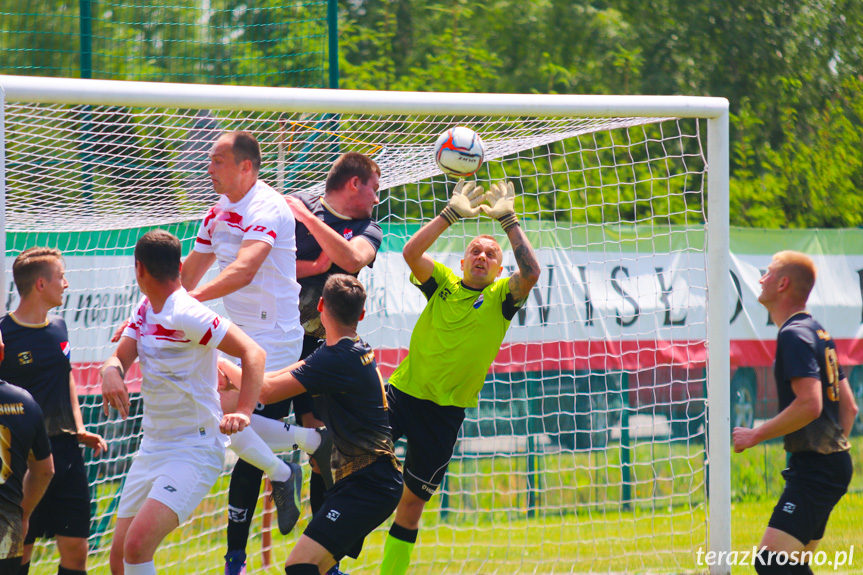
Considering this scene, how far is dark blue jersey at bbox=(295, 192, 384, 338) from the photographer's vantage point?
5.02 m

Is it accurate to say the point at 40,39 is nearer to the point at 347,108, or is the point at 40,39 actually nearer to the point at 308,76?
the point at 308,76

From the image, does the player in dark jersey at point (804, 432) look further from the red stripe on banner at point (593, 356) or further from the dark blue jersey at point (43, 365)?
the dark blue jersey at point (43, 365)

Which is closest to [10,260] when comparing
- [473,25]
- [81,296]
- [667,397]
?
[81,296]

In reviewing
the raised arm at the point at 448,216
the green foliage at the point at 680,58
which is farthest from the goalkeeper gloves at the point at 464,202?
the green foliage at the point at 680,58

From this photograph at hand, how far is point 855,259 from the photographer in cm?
932

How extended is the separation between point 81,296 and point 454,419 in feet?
11.7

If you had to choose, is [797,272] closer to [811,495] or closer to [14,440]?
[811,495]

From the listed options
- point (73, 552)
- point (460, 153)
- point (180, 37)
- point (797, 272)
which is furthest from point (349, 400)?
point (180, 37)

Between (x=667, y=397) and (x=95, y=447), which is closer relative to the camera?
(x=95, y=447)

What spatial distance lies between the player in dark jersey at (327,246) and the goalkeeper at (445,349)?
34cm

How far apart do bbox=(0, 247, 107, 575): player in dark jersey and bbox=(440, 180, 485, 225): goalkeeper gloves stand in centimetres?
209

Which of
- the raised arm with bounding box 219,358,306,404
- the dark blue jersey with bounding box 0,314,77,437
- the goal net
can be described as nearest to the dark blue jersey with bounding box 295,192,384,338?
the goal net

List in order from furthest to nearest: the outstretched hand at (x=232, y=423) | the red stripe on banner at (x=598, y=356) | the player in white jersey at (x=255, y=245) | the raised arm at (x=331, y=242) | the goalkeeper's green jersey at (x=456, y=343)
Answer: the red stripe on banner at (x=598, y=356)
the goalkeeper's green jersey at (x=456, y=343)
the raised arm at (x=331, y=242)
the player in white jersey at (x=255, y=245)
the outstretched hand at (x=232, y=423)

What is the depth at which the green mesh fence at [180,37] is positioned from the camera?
8.05 metres
